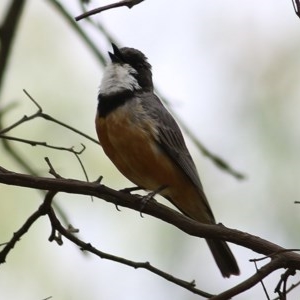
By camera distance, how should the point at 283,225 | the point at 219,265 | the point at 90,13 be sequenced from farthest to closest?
the point at 283,225
the point at 219,265
the point at 90,13

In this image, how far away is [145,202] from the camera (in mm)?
3762

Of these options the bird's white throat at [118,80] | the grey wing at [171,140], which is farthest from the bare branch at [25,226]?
the bird's white throat at [118,80]

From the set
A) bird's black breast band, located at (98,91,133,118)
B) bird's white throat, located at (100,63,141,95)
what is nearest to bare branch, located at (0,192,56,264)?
bird's black breast band, located at (98,91,133,118)

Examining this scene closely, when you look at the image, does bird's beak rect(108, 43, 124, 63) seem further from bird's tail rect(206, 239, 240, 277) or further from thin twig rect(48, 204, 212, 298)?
thin twig rect(48, 204, 212, 298)

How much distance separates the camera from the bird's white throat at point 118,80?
5.54m

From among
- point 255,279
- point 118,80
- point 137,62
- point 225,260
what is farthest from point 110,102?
point 255,279

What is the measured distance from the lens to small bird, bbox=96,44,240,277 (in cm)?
517

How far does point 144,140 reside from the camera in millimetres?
5250

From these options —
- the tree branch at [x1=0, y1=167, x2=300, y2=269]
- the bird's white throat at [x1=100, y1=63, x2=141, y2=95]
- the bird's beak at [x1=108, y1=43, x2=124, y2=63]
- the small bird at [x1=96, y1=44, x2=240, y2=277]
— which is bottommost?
the tree branch at [x1=0, y1=167, x2=300, y2=269]

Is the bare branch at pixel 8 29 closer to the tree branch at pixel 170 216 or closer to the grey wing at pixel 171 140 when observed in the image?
the grey wing at pixel 171 140

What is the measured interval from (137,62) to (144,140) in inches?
37.7

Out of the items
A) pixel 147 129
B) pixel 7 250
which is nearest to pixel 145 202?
pixel 7 250

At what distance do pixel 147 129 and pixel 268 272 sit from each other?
2285mm

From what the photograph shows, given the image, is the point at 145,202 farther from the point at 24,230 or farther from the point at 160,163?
the point at 160,163
